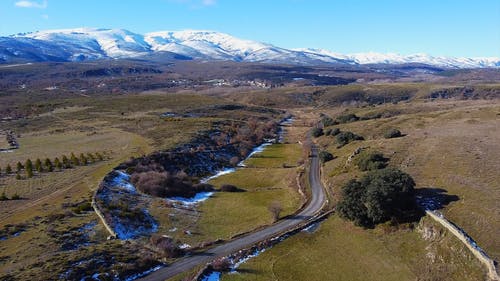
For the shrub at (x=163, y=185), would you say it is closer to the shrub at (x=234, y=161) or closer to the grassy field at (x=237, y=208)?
the grassy field at (x=237, y=208)

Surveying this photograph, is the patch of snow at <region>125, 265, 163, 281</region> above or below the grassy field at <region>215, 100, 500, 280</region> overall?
below

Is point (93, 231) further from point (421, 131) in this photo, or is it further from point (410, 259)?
point (421, 131)

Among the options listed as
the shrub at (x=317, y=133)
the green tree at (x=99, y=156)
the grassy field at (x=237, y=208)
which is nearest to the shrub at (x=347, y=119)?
the shrub at (x=317, y=133)

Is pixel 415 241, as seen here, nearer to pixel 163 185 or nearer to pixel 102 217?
pixel 102 217

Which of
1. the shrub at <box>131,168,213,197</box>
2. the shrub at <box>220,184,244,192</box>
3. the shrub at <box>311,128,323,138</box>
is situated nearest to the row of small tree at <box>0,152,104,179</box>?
the shrub at <box>131,168,213,197</box>

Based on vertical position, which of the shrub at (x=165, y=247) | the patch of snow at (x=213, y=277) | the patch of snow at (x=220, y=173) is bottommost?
the patch of snow at (x=220, y=173)

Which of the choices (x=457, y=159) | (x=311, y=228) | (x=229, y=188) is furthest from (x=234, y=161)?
(x=457, y=159)

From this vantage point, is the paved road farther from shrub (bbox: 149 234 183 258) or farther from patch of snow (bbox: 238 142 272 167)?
patch of snow (bbox: 238 142 272 167)
